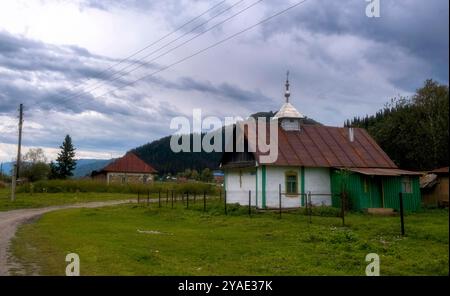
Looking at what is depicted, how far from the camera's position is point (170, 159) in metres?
143

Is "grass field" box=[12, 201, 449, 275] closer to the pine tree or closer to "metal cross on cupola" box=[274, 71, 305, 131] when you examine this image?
"metal cross on cupola" box=[274, 71, 305, 131]

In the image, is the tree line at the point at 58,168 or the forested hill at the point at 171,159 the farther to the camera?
the forested hill at the point at 171,159

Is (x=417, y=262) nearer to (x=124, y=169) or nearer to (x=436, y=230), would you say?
(x=436, y=230)

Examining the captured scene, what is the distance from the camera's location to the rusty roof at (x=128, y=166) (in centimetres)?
7019

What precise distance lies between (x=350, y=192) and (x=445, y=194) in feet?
28.1

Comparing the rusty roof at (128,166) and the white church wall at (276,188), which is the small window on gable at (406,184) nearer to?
the white church wall at (276,188)

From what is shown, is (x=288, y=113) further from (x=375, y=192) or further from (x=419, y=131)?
(x=419, y=131)

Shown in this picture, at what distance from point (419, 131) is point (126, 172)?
41.9 m

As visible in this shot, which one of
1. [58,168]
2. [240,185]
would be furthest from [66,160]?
[240,185]

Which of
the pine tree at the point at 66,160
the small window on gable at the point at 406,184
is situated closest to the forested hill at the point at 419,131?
the small window on gable at the point at 406,184

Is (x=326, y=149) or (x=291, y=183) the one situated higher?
(x=326, y=149)

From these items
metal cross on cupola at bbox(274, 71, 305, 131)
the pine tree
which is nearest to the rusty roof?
the pine tree

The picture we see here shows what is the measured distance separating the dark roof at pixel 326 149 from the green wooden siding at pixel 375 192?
212 cm
